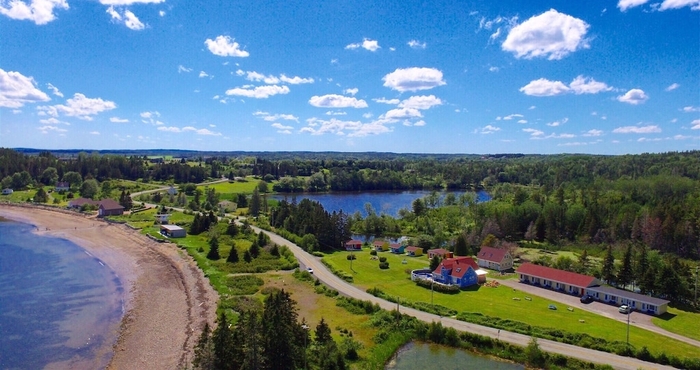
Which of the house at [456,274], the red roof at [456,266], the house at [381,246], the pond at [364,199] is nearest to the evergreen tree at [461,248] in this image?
the red roof at [456,266]

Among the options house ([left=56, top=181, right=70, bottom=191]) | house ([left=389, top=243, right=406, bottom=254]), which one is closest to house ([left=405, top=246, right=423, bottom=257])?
house ([left=389, top=243, right=406, bottom=254])

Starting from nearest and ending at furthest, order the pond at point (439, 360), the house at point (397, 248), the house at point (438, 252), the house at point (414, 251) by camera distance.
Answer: the pond at point (439, 360) → the house at point (438, 252) → the house at point (414, 251) → the house at point (397, 248)

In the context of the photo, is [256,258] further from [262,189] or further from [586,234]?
→ [262,189]

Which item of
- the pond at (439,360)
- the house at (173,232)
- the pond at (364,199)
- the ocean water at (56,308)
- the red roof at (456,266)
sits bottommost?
the pond at (364,199)

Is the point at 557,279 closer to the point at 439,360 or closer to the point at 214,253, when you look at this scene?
the point at 439,360

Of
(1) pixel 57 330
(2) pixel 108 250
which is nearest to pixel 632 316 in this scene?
(1) pixel 57 330

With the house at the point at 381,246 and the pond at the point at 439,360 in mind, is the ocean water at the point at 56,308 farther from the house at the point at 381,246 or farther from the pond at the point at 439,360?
the house at the point at 381,246
